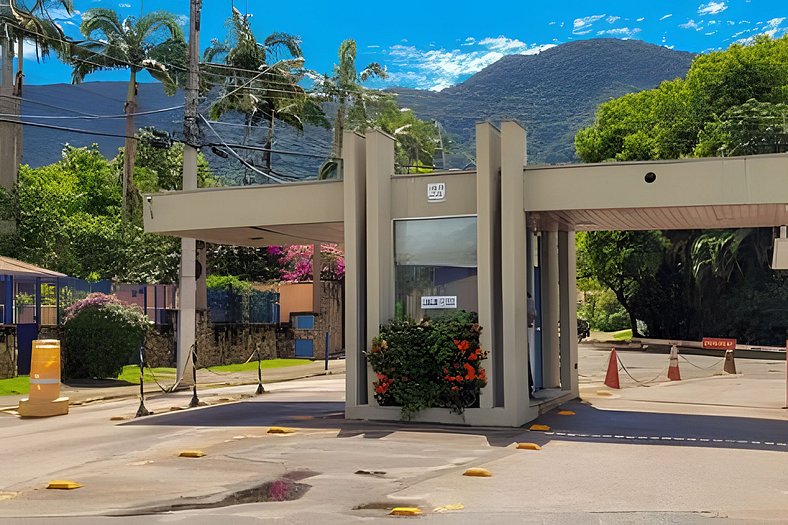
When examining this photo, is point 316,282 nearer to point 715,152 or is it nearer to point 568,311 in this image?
point 715,152

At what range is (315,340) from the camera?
1657 inches

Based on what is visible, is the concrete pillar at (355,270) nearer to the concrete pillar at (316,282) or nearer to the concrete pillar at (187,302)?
the concrete pillar at (187,302)

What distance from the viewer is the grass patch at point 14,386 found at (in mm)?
24438

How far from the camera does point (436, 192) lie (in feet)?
57.0

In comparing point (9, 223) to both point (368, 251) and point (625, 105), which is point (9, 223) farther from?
point (625, 105)

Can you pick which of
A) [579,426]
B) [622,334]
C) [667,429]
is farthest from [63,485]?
[622,334]

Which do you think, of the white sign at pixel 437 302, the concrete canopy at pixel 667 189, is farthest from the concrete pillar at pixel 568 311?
the white sign at pixel 437 302

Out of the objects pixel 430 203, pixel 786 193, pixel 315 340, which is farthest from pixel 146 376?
pixel 786 193

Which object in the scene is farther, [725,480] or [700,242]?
[700,242]

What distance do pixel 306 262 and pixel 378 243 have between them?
34637 mm

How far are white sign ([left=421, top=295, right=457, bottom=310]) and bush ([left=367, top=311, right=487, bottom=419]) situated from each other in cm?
28

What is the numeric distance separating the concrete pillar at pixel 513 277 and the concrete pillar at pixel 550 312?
3.98 meters

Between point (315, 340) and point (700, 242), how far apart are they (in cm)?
2055

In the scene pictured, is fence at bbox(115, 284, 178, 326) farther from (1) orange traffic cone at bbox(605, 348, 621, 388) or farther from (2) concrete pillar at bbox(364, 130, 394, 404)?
(2) concrete pillar at bbox(364, 130, 394, 404)
